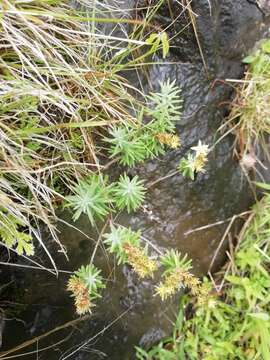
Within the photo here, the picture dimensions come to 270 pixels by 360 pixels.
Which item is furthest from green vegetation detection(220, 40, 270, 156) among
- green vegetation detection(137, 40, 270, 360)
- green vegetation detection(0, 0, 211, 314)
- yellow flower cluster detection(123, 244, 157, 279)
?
yellow flower cluster detection(123, 244, 157, 279)

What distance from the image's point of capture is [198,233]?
2258 mm

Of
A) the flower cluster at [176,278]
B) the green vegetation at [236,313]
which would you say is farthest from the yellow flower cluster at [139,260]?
the green vegetation at [236,313]

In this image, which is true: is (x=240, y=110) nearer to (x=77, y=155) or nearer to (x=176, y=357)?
(x=77, y=155)

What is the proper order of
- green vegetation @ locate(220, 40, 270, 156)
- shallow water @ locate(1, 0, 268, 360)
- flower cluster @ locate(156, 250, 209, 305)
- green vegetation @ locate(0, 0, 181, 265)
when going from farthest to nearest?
green vegetation @ locate(220, 40, 270, 156) → shallow water @ locate(1, 0, 268, 360) → flower cluster @ locate(156, 250, 209, 305) → green vegetation @ locate(0, 0, 181, 265)

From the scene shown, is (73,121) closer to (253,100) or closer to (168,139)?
(168,139)

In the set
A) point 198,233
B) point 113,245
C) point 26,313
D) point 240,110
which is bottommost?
point 26,313

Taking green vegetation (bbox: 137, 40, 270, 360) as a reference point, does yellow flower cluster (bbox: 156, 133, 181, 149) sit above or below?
above

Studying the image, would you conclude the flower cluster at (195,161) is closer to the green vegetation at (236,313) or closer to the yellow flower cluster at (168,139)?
the yellow flower cluster at (168,139)

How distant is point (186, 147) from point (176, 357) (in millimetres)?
1031

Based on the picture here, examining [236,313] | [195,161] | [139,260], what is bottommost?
[236,313]

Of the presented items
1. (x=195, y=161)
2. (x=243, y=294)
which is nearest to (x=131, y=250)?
(x=195, y=161)

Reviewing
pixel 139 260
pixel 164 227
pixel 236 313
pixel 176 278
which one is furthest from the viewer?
pixel 236 313

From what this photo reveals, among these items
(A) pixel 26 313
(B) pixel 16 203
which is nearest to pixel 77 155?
(B) pixel 16 203

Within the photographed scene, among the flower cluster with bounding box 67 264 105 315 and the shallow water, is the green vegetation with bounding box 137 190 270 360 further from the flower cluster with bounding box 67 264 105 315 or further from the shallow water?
the flower cluster with bounding box 67 264 105 315
